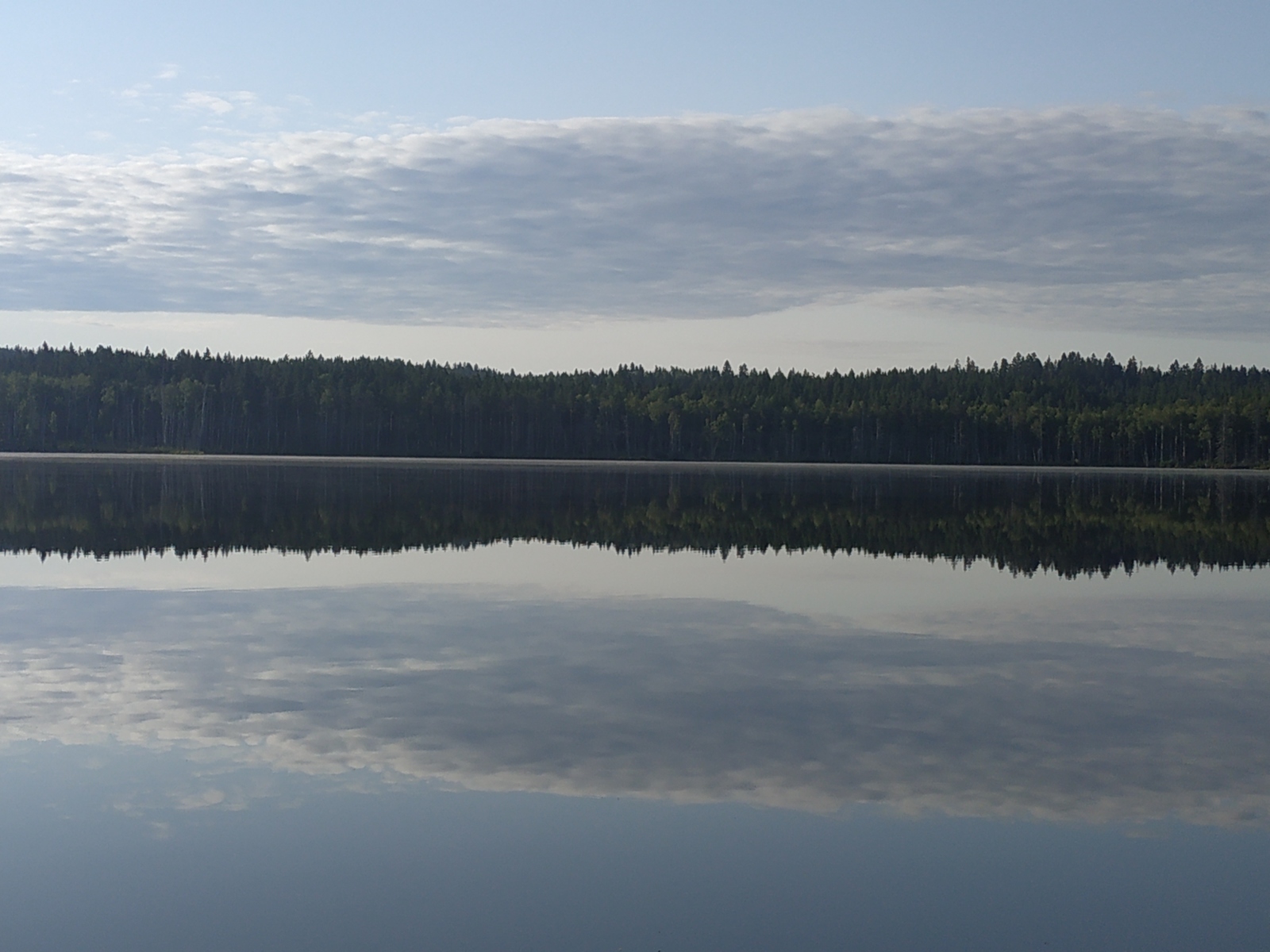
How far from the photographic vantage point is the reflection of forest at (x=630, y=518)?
29359 millimetres

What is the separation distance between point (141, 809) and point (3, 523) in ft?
86.9

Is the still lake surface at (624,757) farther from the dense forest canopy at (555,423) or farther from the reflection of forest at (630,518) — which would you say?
the dense forest canopy at (555,423)

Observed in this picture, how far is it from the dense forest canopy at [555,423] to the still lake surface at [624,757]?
431 ft

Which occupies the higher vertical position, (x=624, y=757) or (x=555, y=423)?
(x=555, y=423)

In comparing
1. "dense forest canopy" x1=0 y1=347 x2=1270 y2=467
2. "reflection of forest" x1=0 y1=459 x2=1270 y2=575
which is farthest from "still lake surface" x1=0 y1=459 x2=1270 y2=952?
"dense forest canopy" x1=0 y1=347 x2=1270 y2=467

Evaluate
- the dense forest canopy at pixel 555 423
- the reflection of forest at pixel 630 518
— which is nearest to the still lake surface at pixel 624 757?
the reflection of forest at pixel 630 518

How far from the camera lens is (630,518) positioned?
38938 millimetres

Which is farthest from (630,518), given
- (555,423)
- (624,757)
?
(555,423)

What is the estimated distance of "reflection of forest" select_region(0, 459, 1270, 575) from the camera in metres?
29.4

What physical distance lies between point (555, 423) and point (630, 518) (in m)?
118

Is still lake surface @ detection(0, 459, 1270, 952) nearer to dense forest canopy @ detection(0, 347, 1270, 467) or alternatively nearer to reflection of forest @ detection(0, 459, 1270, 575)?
reflection of forest @ detection(0, 459, 1270, 575)

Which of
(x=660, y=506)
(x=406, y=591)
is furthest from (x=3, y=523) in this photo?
(x=660, y=506)

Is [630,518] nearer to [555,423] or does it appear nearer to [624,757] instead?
[624,757]

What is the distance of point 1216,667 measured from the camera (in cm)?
1561
